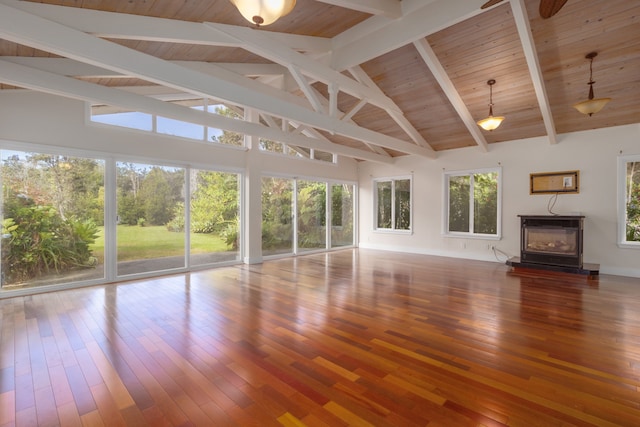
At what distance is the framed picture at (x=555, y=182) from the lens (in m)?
6.18

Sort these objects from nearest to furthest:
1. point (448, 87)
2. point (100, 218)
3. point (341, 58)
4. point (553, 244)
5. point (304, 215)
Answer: point (341, 58)
point (100, 218)
point (448, 87)
point (553, 244)
point (304, 215)

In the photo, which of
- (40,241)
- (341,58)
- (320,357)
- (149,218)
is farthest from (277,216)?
(320,357)

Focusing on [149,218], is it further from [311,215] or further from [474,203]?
[474,203]

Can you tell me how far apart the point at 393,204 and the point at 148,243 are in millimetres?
6434

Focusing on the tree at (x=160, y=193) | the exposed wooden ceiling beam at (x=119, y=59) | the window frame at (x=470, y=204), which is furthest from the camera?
the window frame at (x=470, y=204)

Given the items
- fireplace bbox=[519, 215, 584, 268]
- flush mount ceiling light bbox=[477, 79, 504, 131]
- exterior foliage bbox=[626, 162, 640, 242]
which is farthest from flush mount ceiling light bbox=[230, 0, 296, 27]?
exterior foliage bbox=[626, 162, 640, 242]

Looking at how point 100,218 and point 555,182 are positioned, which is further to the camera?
point 555,182

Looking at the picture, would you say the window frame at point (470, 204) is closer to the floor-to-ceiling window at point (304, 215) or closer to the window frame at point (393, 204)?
the window frame at point (393, 204)

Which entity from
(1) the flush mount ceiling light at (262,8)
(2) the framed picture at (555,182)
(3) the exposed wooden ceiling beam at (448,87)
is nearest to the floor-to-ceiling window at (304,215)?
(3) the exposed wooden ceiling beam at (448,87)

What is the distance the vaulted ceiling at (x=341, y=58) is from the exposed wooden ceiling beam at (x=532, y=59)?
0.06 ft

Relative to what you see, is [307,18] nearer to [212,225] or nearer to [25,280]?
[212,225]

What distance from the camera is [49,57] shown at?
11.2ft

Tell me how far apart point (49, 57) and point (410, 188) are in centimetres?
775

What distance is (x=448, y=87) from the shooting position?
209 inches
